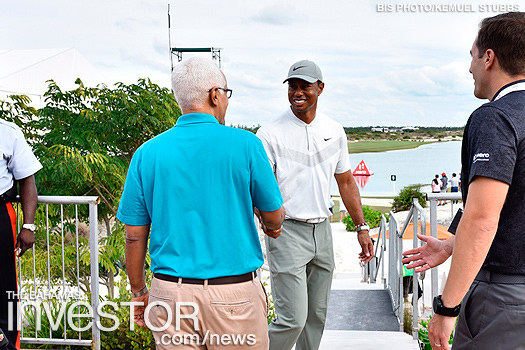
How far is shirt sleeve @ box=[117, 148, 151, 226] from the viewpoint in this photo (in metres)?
2.21

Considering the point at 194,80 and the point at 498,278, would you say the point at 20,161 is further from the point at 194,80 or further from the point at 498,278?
the point at 498,278

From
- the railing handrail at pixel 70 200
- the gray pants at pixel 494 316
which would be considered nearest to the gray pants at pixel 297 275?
the railing handrail at pixel 70 200

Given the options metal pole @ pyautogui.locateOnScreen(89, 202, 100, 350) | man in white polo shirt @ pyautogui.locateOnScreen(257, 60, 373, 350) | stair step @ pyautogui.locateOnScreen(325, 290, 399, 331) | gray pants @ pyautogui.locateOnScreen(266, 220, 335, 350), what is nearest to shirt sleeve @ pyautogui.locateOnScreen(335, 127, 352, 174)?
man in white polo shirt @ pyautogui.locateOnScreen(257, 60, 373, 350)

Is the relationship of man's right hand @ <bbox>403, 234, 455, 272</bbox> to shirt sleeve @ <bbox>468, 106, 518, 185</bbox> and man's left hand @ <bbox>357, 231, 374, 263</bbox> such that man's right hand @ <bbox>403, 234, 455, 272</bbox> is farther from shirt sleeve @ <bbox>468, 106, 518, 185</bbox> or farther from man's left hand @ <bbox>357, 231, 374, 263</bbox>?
man's left hand @ <bbox>357, 231, 374, 263</bbox>

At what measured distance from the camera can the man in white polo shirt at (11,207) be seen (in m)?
3.38

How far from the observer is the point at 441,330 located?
1.84m

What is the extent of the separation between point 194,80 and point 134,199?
21.2 inches

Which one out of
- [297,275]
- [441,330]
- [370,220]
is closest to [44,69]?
[370,220]

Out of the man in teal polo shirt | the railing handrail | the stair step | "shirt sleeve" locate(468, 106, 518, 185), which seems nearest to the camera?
"shirt sleeve" locate(468, 106, 518, 185)

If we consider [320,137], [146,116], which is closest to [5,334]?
[320,137]

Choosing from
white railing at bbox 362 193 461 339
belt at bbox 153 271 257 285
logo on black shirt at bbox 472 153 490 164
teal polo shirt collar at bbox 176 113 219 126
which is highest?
teal polo shirt collar at bbox 176 113 219 126

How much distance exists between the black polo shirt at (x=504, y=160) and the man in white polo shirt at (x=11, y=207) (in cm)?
276

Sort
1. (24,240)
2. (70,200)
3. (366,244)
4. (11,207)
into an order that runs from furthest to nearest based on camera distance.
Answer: (70,200) → (366,244) → (24,240) → (11,207)

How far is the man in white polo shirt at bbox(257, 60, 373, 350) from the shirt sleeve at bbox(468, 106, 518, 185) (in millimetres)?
1721
